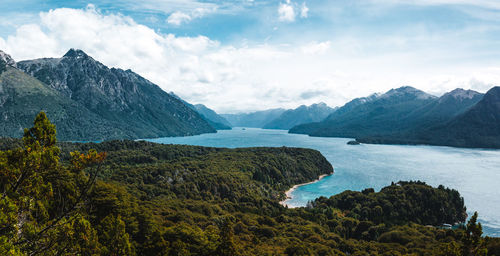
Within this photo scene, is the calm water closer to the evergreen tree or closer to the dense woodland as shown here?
the dense woodland

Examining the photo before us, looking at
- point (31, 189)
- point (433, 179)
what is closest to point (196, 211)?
point (31, 189)

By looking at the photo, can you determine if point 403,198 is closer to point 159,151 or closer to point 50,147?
point 50,147

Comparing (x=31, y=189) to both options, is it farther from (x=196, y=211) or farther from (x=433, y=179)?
(x=433, y=179)

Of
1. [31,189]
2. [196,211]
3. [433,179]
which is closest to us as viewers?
[31,189]

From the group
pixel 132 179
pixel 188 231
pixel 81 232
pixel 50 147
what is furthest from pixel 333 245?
pixel 132 179

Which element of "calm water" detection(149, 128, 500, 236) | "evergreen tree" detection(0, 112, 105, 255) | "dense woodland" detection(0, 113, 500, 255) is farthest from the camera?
"calm water" detection(149, 128, 500, 236)

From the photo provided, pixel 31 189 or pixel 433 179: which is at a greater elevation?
pixel 31 189

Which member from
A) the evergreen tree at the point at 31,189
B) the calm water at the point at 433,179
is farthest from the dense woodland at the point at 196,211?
the calm water at the point at 433,179

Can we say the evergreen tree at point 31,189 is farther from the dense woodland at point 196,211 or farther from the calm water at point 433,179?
the calm water at point 433,179

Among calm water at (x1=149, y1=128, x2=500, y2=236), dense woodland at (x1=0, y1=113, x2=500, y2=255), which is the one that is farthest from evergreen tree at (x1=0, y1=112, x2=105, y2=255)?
calm water at (x1=149, y1=128, x2=500, y2=236)
